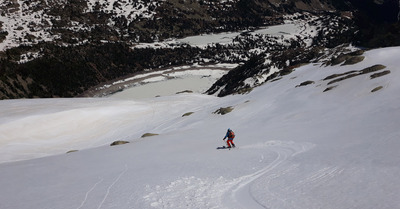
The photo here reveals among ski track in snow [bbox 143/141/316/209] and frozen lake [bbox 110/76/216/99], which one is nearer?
ski track in snow [bbox 143/141/316/209]

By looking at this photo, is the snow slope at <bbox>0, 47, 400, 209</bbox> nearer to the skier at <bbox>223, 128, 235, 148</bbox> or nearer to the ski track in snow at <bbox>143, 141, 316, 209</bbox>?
the ski track in snow at <bbox>143, 141, 316, 209</bbox>

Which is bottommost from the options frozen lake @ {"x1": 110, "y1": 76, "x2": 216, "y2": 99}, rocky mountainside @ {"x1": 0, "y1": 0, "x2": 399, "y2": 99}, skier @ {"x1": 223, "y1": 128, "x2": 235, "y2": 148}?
frozen lake @ {"x1": 110, "y1": 76, "x2": 216, "y2": 99}

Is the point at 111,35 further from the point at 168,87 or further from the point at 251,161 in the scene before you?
the point at 251,161

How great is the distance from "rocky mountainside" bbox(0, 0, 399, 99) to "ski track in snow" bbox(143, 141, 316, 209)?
6890 centimetres

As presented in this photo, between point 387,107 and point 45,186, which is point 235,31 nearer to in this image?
point 387,107

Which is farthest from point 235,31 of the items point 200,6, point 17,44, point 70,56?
point 17,44

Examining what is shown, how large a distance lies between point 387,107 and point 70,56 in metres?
102

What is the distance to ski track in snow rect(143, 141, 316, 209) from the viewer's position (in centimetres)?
1224

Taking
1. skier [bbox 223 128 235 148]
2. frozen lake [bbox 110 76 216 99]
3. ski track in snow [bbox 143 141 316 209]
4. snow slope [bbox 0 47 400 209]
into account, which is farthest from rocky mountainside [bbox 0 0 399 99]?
ski track in snow [bbox 143 141 316 209]

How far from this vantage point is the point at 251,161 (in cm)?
1802

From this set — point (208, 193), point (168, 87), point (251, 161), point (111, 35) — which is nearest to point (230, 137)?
point (251, 161)

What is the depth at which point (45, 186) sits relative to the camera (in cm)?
1648

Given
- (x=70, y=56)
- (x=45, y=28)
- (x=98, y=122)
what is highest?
(x=45, y=28)

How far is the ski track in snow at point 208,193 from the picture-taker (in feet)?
40.2
